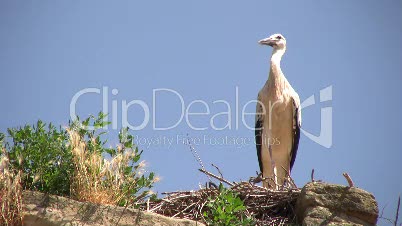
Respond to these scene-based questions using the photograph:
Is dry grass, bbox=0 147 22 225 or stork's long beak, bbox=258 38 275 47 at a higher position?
stork's long beak, bbox=258 38 275 47

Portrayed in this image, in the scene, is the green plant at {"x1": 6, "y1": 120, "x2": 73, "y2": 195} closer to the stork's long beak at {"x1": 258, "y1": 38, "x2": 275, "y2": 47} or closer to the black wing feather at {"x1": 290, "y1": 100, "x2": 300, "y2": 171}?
the black wing feather at {"x1": 290, "y1": 100, "x2": 300, "y2": 171}

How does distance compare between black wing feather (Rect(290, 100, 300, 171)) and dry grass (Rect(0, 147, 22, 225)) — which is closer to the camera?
dry grass (Rect(0, 147, 22, 225))

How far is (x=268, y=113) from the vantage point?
9641 mm

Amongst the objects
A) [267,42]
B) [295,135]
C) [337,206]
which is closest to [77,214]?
[337,206]

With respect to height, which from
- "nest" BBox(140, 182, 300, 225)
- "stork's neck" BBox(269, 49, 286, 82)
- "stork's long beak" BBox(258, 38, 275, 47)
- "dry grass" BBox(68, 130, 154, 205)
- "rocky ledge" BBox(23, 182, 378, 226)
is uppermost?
"stork's long beak" BBox(258, 38, 275, 47)

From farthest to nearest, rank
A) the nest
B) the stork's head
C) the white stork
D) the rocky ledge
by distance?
the stork's head → the white stork → the nest → the rocky ledge

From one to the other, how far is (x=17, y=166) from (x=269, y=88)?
5466 millimetres

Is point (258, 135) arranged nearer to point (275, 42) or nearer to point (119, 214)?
point (275, 42)

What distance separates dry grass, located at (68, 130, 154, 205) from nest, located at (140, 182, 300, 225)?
1.61 ft

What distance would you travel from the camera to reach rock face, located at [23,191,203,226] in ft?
15.7

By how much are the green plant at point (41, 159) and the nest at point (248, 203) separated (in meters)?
0.77

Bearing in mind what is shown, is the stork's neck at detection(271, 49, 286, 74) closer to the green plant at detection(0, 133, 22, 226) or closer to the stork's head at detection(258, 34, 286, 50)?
the stork's head at detection(258, 34, 286, 50)

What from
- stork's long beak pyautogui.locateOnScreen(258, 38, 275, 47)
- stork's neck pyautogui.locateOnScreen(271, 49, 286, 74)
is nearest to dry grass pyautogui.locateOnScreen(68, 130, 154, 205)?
stork's neck pyautogui.locateOnScreen(271, 49, 286, 74)

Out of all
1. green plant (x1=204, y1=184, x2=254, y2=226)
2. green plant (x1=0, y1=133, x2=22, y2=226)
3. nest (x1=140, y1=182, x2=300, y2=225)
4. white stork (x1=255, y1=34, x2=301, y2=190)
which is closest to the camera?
green plant (x1=0, y1=133, x2=22, y2=226)
